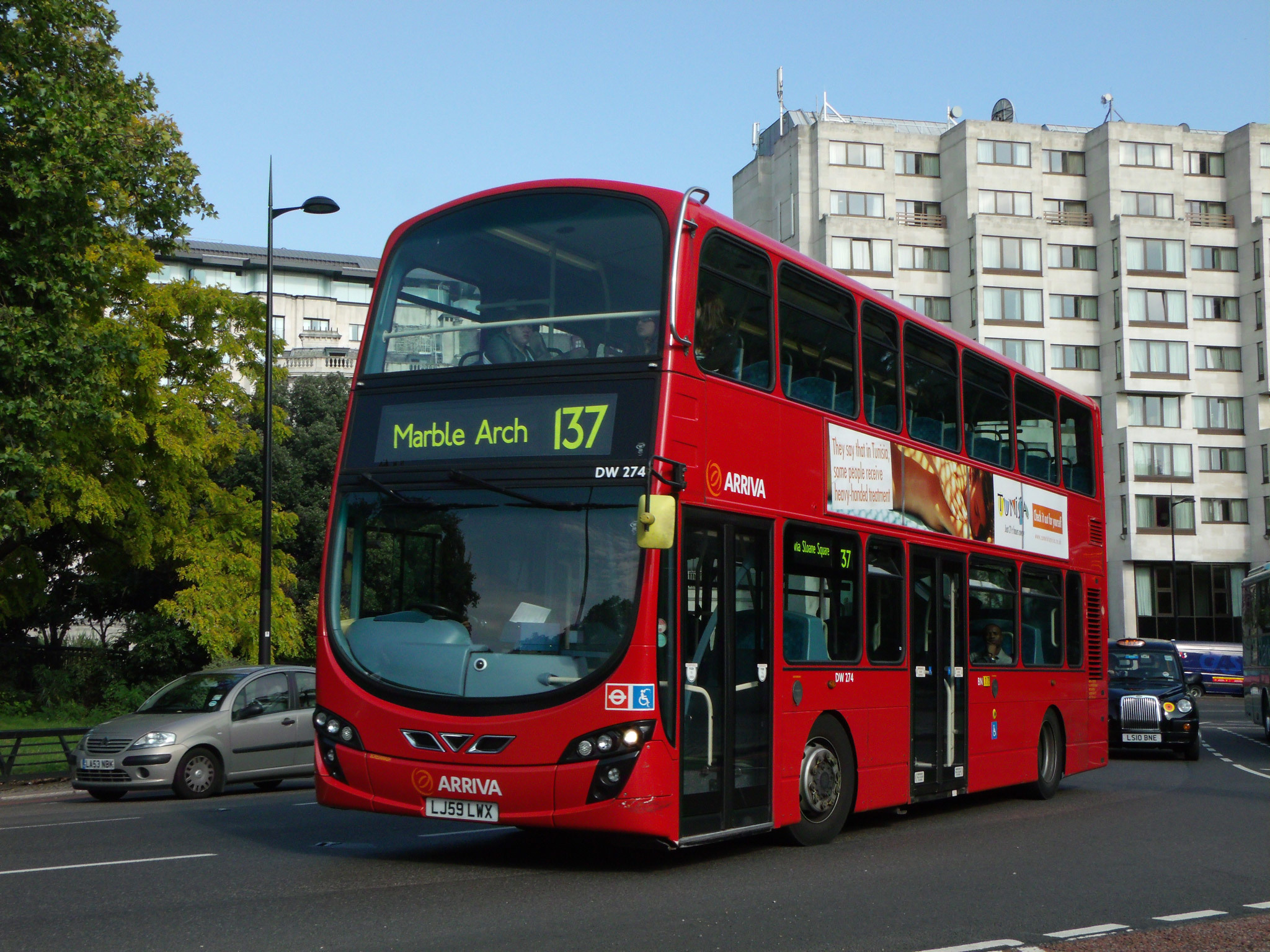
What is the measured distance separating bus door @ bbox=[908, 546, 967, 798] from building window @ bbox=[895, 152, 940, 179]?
61926 mm

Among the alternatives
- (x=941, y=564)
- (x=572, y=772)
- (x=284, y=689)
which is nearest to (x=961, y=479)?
(x=941, y=564)

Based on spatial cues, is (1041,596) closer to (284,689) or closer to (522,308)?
(522,308)

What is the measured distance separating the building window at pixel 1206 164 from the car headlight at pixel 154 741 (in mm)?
68131

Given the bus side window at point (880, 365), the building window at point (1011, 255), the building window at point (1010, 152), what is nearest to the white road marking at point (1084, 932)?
the bus side window at point (880, 365)

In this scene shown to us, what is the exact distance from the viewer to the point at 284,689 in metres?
18.7

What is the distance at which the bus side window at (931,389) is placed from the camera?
1298cm

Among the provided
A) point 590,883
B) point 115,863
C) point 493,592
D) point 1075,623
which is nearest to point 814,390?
point 493,592

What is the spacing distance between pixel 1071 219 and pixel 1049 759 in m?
61.3

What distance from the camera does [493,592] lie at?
9180 mm

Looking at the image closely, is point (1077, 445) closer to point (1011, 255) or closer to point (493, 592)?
point (493, 592)

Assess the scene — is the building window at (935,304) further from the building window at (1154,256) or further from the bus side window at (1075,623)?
the bus side window at (1075,623)

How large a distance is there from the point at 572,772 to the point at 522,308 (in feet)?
10.3

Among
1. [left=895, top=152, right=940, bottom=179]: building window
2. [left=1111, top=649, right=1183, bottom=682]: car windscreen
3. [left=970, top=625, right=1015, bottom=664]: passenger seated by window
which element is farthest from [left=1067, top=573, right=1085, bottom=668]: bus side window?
[left=895, top=152, right=940, bottom=179]: building window

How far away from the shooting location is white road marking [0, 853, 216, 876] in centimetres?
956
